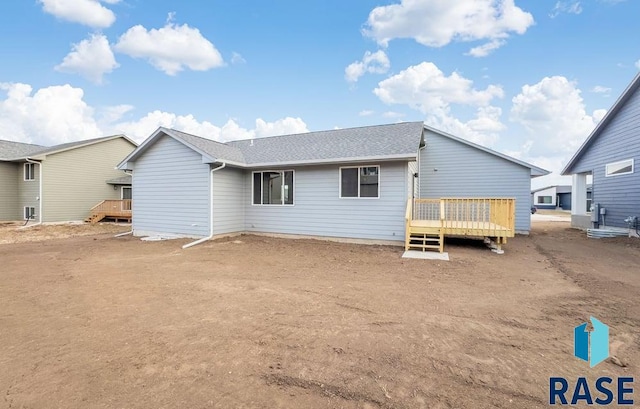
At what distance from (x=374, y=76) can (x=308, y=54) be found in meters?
4.12

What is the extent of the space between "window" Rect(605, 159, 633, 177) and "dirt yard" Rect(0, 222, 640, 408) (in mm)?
7209

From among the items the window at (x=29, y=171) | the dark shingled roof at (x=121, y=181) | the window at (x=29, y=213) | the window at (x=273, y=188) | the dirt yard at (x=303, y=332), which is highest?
the window at (x=29, y=171)

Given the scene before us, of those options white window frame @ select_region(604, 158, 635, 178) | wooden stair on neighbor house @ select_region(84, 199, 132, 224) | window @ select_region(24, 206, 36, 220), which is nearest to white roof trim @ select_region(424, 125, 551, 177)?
white window frame @ select_region(604, 158, 635, 178)

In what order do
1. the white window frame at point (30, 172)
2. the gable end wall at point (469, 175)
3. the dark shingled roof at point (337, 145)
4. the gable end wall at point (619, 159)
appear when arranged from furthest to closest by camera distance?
the white window frame at point (30, 172) → the gable end wall at point (469, 175) → the gable end wall at point (619, 159) → the dark shingled roof at point (337, 145)

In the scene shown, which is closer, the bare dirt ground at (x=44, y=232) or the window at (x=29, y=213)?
the bare dirt ground at (x=44, y=232)

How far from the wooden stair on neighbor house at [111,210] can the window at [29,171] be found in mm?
3616

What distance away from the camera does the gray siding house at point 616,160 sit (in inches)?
434

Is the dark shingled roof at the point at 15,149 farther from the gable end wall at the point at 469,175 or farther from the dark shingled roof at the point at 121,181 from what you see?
the gable end wall at the point at 469,175

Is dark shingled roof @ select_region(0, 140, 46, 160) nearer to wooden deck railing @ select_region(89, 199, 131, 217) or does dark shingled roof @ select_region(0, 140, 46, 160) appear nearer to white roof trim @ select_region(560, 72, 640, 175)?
wooden deck railing @ select_region(89, 199, 131, 217)

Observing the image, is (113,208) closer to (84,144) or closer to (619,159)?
(84,144)

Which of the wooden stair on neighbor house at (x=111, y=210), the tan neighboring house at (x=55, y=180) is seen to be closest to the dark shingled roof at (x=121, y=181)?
the tan neighboring house at (x=55, y=180)

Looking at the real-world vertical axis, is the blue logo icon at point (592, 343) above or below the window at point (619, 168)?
below

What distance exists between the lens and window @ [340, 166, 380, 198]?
9.55 m

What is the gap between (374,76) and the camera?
55.3 ft
